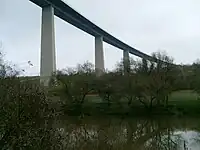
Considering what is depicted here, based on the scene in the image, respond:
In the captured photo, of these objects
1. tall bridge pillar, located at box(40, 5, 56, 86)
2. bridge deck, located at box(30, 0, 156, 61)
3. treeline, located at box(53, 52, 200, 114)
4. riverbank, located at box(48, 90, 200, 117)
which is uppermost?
bridge deck, located at box(30, 0, 156, 61)

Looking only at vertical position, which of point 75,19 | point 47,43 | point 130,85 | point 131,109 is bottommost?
point 131,109

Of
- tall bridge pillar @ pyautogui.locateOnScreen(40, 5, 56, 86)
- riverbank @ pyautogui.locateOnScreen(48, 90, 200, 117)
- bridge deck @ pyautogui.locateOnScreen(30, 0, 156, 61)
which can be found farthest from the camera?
bridge deck @ pyautogui.locateOnScreen(30, 0, 156, 61)

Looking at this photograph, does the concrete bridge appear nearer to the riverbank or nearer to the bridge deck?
the bridge deck

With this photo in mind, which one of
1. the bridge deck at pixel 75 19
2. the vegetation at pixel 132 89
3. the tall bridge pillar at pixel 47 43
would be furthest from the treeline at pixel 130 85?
the bridge deck at pixel 75 19

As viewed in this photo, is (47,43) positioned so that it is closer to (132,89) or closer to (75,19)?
(75,19)

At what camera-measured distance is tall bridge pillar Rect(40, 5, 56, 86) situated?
35.2 metres

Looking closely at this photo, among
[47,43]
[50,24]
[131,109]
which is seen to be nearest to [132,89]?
[131,109]

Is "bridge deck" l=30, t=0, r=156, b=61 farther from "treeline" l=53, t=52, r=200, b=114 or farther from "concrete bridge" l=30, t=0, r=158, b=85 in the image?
"treeline" l=53, t=52, r=200, b=114

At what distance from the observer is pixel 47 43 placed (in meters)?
35.5

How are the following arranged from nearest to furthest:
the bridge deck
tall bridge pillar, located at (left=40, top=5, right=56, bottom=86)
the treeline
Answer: the treeline < tall bridge pillar, located at (left=40, top=5, right=56, bottom=86) < the bridge deck

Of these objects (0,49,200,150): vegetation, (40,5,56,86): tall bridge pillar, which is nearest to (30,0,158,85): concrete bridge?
(40,5,56,86): tall bridge pillar

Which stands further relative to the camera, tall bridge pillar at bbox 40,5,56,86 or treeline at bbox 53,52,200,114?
tall bridge pillar at bbox 40,5,56,86

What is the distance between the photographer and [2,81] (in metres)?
5.54

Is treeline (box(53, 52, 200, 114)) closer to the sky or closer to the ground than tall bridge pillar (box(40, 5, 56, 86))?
closer to the ground
